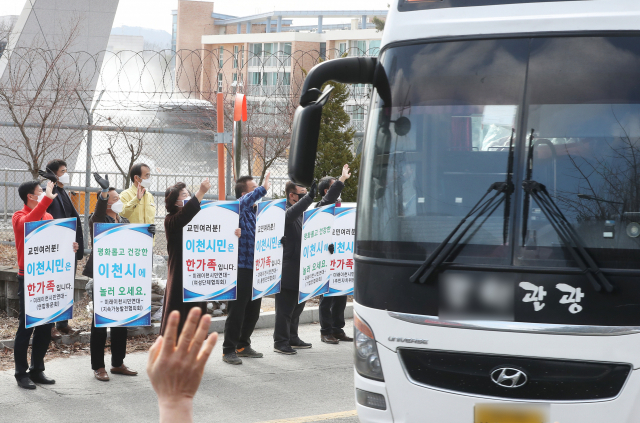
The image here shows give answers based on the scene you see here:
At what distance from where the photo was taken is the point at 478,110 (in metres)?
4.08

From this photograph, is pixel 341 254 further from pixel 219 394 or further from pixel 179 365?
pixel 179 365

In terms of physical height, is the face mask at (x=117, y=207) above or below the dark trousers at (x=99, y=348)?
above

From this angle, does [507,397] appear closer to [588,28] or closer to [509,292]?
[509,292]

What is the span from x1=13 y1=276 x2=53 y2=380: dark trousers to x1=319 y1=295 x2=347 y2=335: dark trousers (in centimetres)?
339

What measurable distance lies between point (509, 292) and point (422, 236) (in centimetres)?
56

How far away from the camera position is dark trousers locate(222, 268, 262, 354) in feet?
25.5

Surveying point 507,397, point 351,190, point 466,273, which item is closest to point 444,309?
point 466,273

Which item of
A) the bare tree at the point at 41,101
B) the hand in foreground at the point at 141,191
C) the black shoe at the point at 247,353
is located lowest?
the black shoe at the point at 247,353

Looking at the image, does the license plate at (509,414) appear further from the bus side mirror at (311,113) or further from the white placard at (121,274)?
the white placard at (121,274)

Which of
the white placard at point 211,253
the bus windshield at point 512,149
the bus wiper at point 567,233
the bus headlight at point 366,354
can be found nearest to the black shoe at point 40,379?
the white placard at point 211,253

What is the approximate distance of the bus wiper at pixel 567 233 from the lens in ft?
12.1

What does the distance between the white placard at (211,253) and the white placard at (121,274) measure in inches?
16.2

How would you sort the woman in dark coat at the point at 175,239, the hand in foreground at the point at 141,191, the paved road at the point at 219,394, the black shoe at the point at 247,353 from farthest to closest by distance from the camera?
1. the black shoe at the point at 247,353
2. the hand in foreground at the point at 141,191
3. the woman in dark coat at the point at 175,239
4. the paved road at the point at 219,394

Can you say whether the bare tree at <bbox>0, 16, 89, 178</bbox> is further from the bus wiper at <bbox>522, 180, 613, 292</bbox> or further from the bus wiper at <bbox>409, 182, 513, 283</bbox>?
the bus wiper at <bbox>522, 180, 613, 292</bbox>
